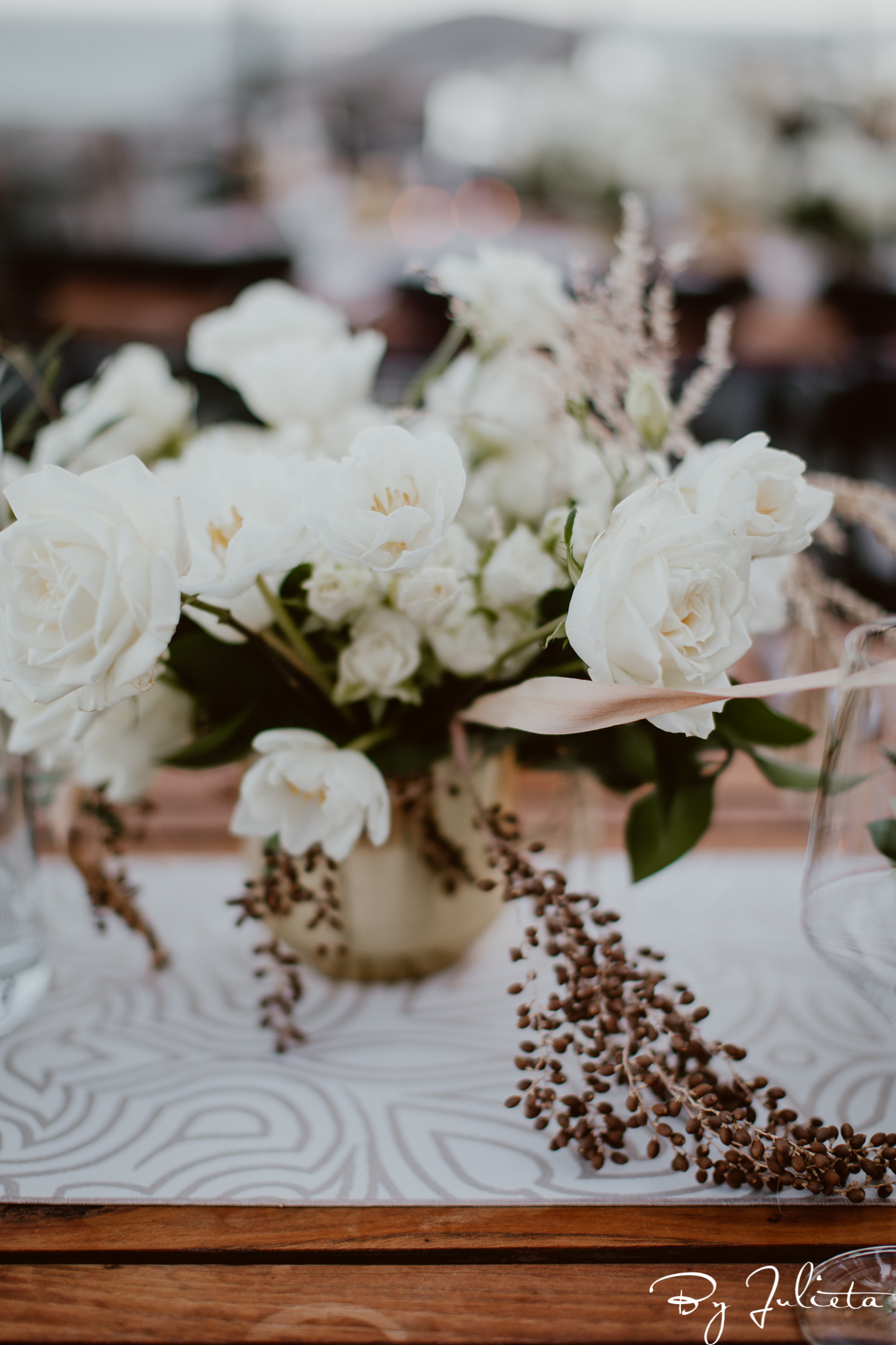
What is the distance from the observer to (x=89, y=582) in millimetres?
380

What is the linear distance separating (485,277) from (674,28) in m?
11.8

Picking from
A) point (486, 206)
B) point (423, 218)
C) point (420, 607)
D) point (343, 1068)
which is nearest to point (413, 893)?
point (343, 1068)

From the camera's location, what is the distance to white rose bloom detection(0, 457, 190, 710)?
0.38m

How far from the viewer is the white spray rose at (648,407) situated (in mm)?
497

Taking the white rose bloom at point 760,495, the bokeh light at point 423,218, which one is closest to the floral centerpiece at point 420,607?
the white rose bloom at point 760,495

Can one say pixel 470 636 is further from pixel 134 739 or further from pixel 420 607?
pixel 134 739

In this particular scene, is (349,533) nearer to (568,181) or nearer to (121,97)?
(568,181)

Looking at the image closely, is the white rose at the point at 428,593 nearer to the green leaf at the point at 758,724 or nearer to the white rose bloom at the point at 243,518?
the white rose bloom at the point at 243,518

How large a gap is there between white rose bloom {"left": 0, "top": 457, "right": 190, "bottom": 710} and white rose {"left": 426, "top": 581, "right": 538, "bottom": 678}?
0.50 feet

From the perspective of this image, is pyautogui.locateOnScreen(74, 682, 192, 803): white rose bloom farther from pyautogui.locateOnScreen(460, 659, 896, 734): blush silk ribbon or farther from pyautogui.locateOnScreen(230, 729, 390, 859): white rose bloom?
pyautogui.locateOnScreen(460, 659, 896, 734): blush silk ribbon

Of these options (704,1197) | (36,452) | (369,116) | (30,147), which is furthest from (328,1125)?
(369,116)

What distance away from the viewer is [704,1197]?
0.46 metres

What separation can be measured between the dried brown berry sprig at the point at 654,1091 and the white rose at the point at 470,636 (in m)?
0.10

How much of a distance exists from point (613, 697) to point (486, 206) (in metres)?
4.47
